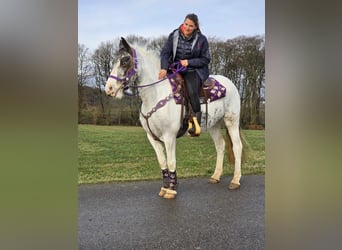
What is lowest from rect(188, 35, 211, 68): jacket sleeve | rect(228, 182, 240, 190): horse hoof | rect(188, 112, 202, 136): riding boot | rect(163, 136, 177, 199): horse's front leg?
rect(228, 182, 240, 190): horse hoof

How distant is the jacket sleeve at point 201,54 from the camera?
7.81 feet

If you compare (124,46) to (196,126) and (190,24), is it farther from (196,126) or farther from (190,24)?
(196,126)

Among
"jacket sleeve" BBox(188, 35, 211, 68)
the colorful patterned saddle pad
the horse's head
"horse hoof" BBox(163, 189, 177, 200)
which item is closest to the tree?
the horse's head

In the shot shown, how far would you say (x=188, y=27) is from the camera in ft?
7.61

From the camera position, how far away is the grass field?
2332mm

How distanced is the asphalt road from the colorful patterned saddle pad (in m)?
0.63

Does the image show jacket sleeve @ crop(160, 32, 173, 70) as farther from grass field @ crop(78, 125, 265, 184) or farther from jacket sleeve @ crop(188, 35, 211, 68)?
grass field @ crop(78, 125, 265, 184)

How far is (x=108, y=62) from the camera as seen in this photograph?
2.31 meters
